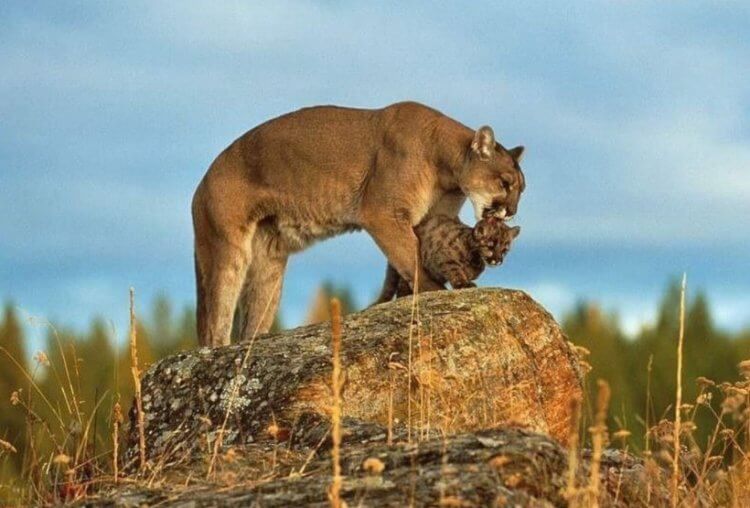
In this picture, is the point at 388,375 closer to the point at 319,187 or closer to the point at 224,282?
the point at 319,187

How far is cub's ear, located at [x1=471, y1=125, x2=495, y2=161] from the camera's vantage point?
14.0 metres

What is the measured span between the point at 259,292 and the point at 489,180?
9.55ft

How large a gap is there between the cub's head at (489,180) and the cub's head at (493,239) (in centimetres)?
146

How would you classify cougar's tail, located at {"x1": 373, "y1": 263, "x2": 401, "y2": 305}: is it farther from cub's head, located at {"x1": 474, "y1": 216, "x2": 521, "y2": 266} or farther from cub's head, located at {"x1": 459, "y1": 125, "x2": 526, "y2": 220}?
cub's head, located at {"x1": 474, "y1": 216, "x2": 521, "y2": 266}

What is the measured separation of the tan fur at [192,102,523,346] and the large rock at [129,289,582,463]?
13.8 ft

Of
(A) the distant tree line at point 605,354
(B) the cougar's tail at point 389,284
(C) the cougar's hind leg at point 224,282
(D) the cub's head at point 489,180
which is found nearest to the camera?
(B) the cougar's tail at point 389,284

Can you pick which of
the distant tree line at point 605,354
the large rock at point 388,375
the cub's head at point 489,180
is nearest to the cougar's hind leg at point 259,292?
the cub's head at point 489,180

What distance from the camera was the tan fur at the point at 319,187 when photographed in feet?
45.6

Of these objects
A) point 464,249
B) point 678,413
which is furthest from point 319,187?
point 678,413

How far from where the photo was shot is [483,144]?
1405 cm

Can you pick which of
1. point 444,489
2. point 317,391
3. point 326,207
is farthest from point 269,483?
point 326,207

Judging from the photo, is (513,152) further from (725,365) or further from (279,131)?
(725,365)

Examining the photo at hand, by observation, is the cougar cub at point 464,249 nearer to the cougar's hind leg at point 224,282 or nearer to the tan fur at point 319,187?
the tan fur at point 319,187

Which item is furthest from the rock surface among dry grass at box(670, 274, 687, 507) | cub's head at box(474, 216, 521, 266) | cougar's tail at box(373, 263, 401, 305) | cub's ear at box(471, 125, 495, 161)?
cub's ear at box(471, 125, 495, 161)
